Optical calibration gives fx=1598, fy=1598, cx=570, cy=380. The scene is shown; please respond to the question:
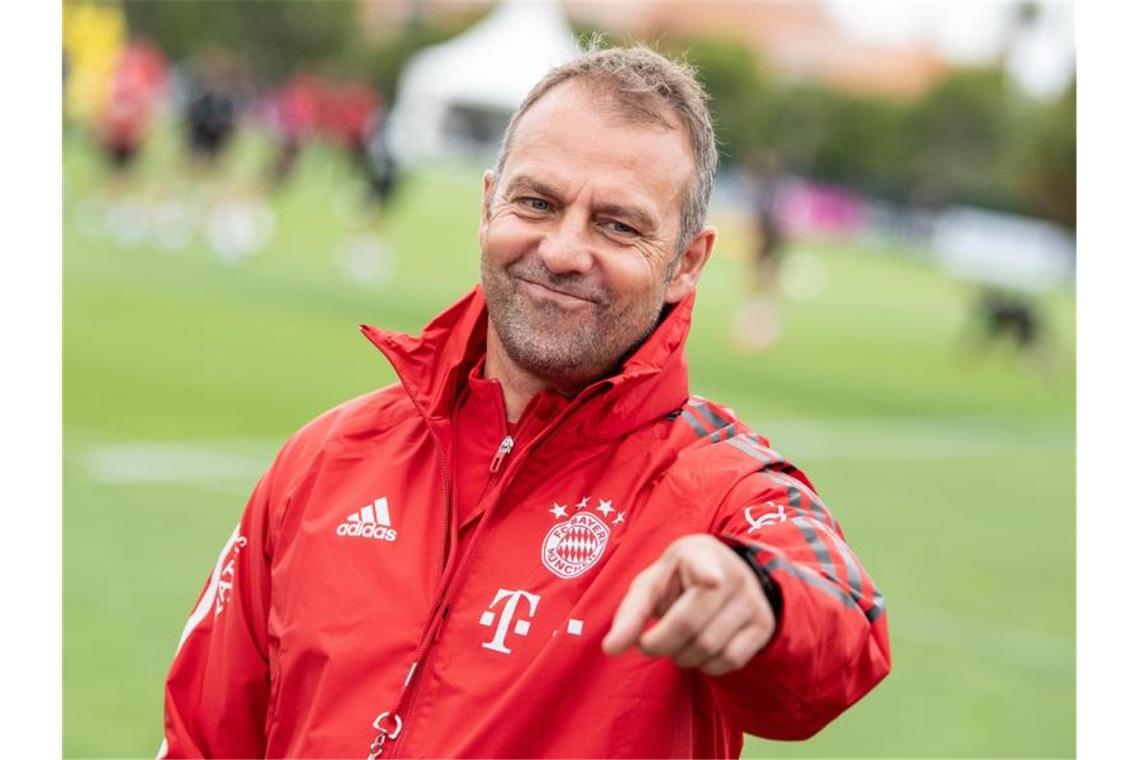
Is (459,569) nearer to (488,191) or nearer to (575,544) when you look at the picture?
(575,544)

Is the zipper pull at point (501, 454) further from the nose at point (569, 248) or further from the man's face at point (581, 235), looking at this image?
the nose at point (569, 248)

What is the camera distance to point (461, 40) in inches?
1719

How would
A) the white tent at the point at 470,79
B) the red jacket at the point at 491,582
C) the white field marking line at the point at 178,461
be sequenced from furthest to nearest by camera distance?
the white tent at the point at 470,79 < the white field marking line at the point at 178,461 < the red jacket at the point at 491,582

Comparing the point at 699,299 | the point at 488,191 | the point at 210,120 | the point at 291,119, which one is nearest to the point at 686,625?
the point at 488,191

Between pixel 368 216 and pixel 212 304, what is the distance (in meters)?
6.89

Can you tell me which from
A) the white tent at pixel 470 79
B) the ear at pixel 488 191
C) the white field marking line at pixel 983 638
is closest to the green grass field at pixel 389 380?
the white field marking line at pixel 983 638

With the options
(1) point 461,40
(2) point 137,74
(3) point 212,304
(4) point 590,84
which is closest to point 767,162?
(3) point 212,304

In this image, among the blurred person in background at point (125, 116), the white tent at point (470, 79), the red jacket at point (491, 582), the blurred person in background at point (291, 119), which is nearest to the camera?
the red jacket at point (491, 582)

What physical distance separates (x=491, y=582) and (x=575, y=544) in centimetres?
15

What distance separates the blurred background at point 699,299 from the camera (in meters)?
8.66

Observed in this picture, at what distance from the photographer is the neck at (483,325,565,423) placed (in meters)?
2.71

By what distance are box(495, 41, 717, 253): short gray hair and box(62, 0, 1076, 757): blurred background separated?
0.24 metres

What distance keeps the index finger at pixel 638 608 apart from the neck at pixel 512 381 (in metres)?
0.83

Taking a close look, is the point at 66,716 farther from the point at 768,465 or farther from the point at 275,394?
the point at 275,394
